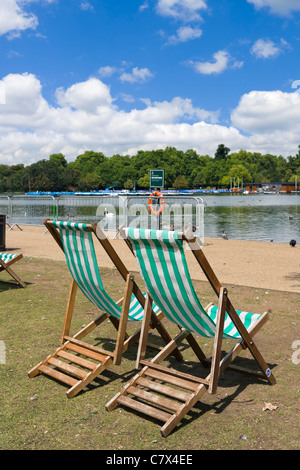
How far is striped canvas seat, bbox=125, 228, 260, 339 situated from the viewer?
11.7 ft

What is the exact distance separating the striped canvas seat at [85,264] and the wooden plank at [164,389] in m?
0.80

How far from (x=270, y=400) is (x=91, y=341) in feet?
7.45

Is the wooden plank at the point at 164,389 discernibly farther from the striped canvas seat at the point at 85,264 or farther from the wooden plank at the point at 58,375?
the striped canvas seat at the point at 85,264

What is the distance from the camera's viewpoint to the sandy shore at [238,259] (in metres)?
8.82

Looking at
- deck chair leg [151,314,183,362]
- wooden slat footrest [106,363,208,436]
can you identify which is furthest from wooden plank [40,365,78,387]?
deck chair leg [151,314,183,362]

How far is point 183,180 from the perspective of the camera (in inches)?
7057

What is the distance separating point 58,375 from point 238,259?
8.05 m

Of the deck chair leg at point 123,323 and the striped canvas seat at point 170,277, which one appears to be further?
the deck chair leg at point 123,323

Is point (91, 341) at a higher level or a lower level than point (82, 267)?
lower

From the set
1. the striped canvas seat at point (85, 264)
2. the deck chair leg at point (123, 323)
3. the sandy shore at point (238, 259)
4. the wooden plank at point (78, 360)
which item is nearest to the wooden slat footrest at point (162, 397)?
the deck chair leg at point (123, 323)

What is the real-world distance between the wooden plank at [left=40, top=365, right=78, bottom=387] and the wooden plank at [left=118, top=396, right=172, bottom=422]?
60 centimetres

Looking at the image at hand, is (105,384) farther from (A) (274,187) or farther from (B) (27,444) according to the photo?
(A) (274,187)

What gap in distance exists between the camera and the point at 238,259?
11.6 metres
